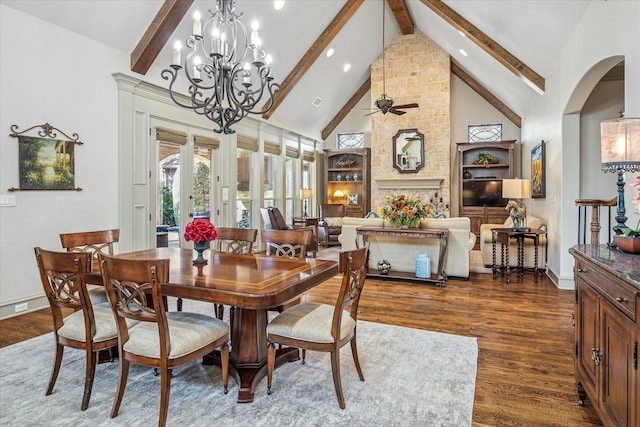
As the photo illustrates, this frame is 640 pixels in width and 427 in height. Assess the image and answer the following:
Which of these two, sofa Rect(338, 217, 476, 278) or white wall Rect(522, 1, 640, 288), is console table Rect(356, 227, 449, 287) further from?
white wall Rect(522, 1, 640, 288)

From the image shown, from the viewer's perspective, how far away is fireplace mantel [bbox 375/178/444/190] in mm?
9531

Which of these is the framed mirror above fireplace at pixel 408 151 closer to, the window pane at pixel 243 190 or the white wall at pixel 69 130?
the window pane at pixel 243 190

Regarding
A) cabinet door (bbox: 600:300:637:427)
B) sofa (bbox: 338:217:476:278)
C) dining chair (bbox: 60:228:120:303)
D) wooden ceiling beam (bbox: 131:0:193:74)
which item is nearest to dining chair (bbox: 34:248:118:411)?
dining chair (bbox: 60:228:120:303)

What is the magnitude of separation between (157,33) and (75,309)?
3.90 metres

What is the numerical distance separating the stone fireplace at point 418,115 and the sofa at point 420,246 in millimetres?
4204

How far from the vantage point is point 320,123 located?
10727 mm

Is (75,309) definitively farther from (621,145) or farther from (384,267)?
(384,267)

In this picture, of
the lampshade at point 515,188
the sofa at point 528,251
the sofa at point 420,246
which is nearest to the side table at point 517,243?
the sofa at point 528,251

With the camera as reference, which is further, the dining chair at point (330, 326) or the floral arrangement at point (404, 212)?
the floral arrangement at point (404, 212)

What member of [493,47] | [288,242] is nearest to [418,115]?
[493,47]

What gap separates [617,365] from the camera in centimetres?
159

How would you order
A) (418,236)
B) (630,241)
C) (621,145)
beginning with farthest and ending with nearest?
(418,236)
(621,145)
(630,241)

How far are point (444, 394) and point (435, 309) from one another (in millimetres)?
1839

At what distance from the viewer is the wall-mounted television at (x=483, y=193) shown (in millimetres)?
9398
